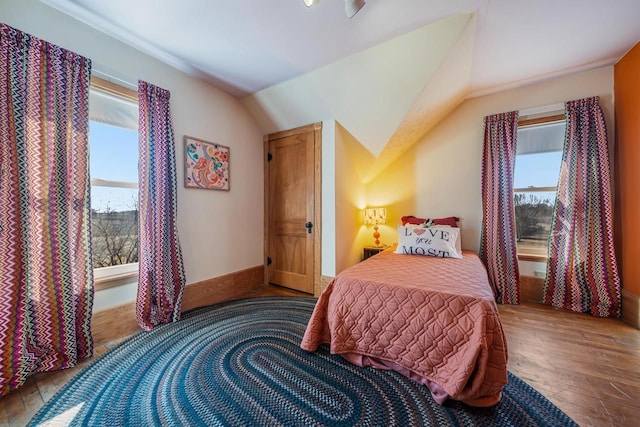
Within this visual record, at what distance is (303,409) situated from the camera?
1225mm

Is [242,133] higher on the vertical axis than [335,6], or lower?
lower

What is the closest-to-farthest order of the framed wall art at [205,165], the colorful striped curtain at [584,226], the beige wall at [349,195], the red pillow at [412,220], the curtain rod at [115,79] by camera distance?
the curtain rod at [115,79] → the colorful striped curtain at [584,226] → the framed wall art at [205,165] → the beige wall at [349,195] → the red pillow at [412,220]

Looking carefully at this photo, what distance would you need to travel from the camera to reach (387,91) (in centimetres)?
232

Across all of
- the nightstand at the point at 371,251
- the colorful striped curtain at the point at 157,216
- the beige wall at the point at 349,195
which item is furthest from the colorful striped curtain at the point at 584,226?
the colorful striped curtain at the point at 157,216

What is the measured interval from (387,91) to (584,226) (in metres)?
2.41

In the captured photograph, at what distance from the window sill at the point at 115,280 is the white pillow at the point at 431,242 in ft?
8.56

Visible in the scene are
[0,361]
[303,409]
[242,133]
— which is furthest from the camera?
[242,133]

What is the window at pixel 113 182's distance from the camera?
193 centimetres

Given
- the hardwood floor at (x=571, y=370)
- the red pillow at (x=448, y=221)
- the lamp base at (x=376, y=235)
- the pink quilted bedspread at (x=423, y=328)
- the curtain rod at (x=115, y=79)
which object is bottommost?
the hardwood floor at (x=571, y=370)

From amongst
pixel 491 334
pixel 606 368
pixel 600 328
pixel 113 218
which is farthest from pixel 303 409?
pixel 600 328

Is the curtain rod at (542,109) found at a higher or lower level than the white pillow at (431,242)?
higher

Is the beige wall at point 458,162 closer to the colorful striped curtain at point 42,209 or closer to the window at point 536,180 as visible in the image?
the window at point 536,180

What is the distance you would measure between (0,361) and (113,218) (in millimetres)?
1088

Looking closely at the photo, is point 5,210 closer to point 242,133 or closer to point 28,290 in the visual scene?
point 28,290
